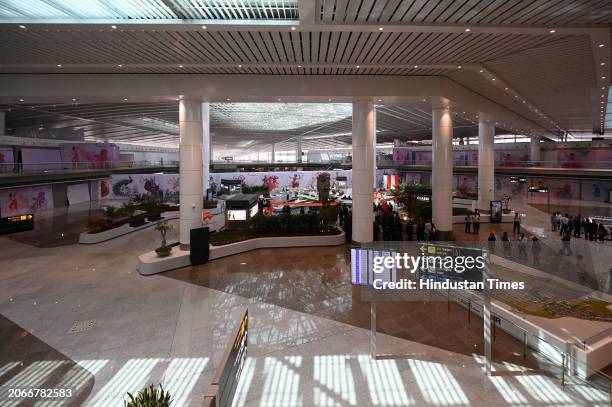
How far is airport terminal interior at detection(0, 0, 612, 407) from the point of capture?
547 centimetres

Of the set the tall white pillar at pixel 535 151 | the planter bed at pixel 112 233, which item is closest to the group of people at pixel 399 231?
the planter bed at pixel 112 233

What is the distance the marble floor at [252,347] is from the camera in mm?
5207

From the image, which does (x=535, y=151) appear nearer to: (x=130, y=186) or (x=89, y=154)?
(x=130, y=186)

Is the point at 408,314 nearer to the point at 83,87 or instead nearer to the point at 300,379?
the point at 300,379

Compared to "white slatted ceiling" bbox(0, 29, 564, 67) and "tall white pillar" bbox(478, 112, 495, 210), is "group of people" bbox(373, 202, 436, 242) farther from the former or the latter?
"tall white pillar" bbox(478, 112, 495, 210)

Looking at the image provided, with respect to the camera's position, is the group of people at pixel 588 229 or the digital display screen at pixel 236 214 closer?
the group of people at pixel 588 229

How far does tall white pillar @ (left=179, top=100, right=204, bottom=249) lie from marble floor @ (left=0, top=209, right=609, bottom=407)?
345 cm

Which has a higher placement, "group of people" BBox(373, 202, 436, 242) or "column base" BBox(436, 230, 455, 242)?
"group of people" BBox(373, 202, 436, 242)

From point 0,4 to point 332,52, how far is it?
8.71 meters

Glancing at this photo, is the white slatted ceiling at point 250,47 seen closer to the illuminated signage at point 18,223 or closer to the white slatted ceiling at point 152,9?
the white slatted ceiling at point 152,9

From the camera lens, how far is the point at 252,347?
660 centimetres

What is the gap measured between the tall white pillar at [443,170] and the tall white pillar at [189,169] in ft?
37.6

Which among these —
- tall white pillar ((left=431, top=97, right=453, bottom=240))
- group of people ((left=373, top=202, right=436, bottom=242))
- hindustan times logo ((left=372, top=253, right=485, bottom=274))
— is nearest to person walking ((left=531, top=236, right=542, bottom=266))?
hindustan times logo ((left=372, top=253, right=485, bottom=274))

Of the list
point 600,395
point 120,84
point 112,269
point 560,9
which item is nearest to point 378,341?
point 600,395
